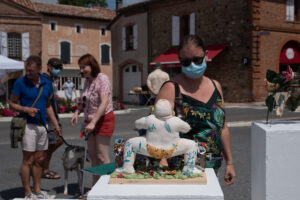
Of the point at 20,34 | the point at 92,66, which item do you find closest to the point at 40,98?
the point at 92,66

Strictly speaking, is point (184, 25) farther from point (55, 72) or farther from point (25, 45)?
point (55, 72)

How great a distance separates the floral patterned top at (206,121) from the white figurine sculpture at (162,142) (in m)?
0.54

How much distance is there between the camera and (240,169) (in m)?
5.75

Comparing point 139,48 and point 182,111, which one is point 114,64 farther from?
point 182,111

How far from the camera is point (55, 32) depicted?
104 ft

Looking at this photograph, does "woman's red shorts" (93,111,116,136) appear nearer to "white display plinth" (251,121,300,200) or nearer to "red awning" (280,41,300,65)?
"white display plinth" (251,121,300,200)

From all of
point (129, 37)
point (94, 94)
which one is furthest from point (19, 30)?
point (94, 94)

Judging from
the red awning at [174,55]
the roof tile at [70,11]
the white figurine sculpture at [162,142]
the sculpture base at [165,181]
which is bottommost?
the sculpture base at [165,181]

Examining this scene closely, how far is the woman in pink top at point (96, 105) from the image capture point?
412cm

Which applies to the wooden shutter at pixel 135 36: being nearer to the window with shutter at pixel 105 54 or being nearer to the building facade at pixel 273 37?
the window with shutter at pixel 105 54

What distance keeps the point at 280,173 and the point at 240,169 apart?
3.91 m

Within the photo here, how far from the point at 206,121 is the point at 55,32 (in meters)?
31.1

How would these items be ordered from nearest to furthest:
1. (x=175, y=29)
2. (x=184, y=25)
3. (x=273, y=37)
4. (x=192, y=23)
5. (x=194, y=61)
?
(x=194, y=61) → (x=273, y=37) → (x=192, y=23) → (x=184, y=25) → (x=175, y=29)

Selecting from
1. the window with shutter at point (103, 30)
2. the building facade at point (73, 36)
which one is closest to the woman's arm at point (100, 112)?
the building facade at point (73, 36)
